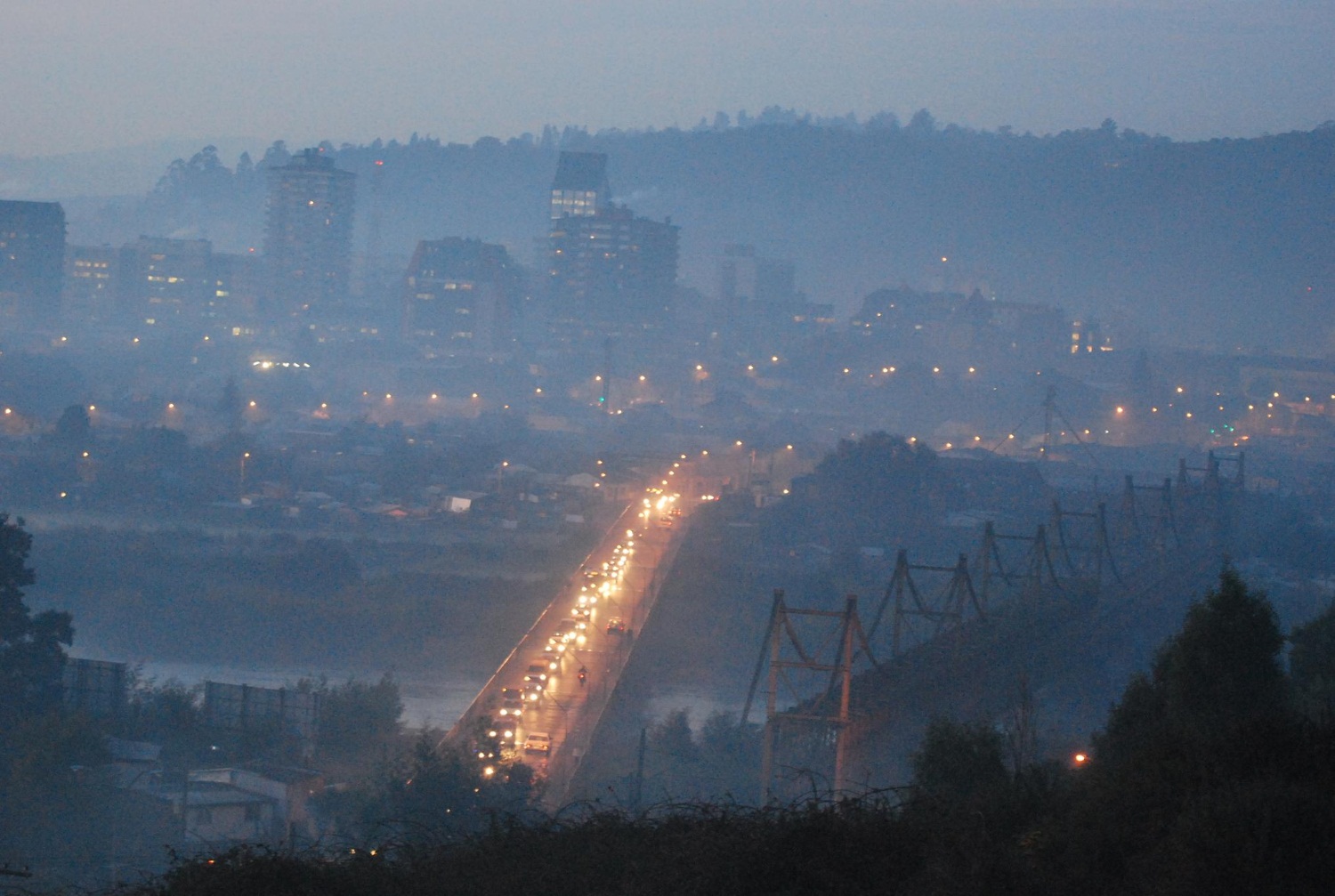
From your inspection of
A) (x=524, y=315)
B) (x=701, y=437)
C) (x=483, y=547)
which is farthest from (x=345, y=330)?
(x=483, y=547)

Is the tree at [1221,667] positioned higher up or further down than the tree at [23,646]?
higher up

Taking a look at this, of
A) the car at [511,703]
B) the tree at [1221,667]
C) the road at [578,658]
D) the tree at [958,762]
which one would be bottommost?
the road at [578,658]

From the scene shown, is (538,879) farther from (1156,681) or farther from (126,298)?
(126,298)

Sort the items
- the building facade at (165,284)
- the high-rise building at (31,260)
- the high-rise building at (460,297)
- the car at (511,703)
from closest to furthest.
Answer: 1. the car at (511,703)
2. the high-rise building at (31,260)
3. the high-rise building at (460,297)
4. the building facade at (165,284)

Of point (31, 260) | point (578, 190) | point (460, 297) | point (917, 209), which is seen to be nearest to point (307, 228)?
point (460, 297)

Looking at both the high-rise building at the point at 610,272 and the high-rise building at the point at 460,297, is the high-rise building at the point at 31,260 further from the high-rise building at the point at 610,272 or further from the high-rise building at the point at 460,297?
the high-rise building at the point at 610,272

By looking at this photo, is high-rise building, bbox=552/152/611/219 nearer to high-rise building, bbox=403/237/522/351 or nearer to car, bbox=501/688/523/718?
high-rise building, bbox=403/237/522/351

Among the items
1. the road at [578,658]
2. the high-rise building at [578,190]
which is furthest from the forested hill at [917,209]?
the road at [578,658]
